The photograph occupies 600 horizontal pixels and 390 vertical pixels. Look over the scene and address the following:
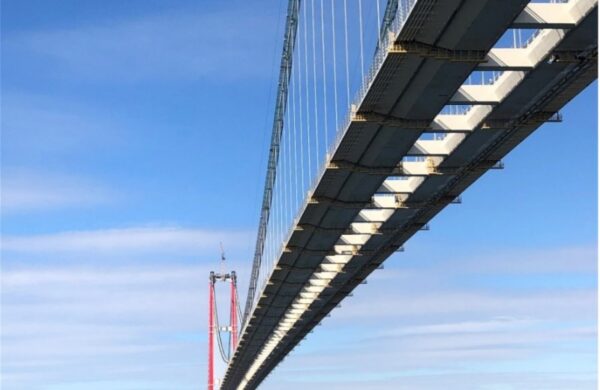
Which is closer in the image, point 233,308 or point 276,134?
point 276,134

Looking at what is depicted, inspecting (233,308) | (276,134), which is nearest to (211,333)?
(233,308)

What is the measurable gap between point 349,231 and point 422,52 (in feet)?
105

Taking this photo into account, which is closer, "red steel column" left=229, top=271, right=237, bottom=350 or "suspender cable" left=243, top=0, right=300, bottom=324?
"suspender cable" left=243, top=0, right=300, bottom=324

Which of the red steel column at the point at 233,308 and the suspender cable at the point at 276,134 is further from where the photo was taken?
the red steel column at the point at 233,308

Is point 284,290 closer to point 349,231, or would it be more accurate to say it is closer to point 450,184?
point 349,231

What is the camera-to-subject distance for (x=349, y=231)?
61.3 metres

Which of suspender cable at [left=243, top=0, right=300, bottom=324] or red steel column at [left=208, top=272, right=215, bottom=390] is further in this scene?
red steel column at [left=208, top=272, right=215, bottom=390]

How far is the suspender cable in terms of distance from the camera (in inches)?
2862

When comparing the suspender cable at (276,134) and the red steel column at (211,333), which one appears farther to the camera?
the red steel column at (211,333)

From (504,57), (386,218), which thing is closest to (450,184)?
(386,218)

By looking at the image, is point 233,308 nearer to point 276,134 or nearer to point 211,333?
point 211,333

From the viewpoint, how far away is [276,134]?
9706 centimetres

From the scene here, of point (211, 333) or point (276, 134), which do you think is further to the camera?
point (211, 333)

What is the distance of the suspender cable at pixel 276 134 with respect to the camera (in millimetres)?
72688
